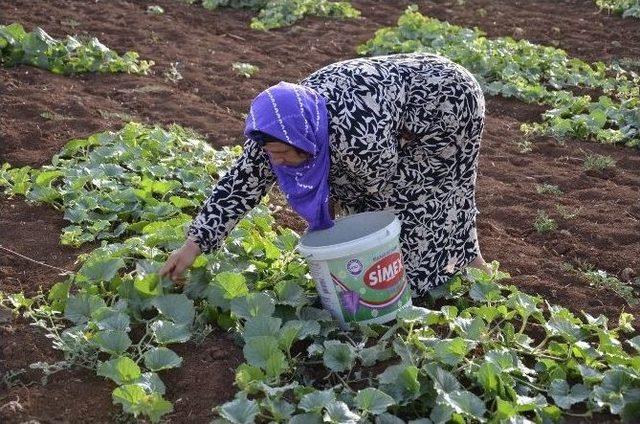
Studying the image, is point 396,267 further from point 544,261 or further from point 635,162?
point 635,162

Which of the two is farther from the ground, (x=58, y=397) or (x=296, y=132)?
(x=296, y=132)

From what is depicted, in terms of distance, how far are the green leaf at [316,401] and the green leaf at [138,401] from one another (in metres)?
0.41

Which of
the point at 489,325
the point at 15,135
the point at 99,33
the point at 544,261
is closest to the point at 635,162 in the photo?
the point at 544,261

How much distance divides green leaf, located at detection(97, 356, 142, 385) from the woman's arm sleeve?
50 cm

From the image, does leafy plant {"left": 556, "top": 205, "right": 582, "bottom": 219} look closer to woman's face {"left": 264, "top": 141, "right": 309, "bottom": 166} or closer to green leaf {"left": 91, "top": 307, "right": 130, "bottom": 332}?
woman's face {"left": 264, "top": 141, "right": 309, "bottom": 166}

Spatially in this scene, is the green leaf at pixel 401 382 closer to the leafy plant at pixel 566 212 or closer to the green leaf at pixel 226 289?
the green leaf at pixel 226 289

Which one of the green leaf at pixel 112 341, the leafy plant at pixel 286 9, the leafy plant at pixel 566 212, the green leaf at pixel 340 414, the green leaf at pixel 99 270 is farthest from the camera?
the leafy plant at pixel 286 9

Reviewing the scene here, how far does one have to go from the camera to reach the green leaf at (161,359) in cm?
283

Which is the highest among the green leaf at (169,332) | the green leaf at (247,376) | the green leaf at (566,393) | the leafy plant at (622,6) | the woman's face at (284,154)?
the woman's face at (284,154)

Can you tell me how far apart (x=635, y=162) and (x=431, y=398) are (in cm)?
309

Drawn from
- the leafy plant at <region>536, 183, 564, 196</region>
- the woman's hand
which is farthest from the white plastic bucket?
the leafy plant at <region>536, 183, 564, 196</region>

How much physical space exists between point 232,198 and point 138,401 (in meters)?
0.76

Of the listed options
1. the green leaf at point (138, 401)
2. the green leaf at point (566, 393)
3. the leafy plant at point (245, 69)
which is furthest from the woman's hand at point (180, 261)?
the leafy plant at point (245, 69)

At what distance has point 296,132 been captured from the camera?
8.86 ft
